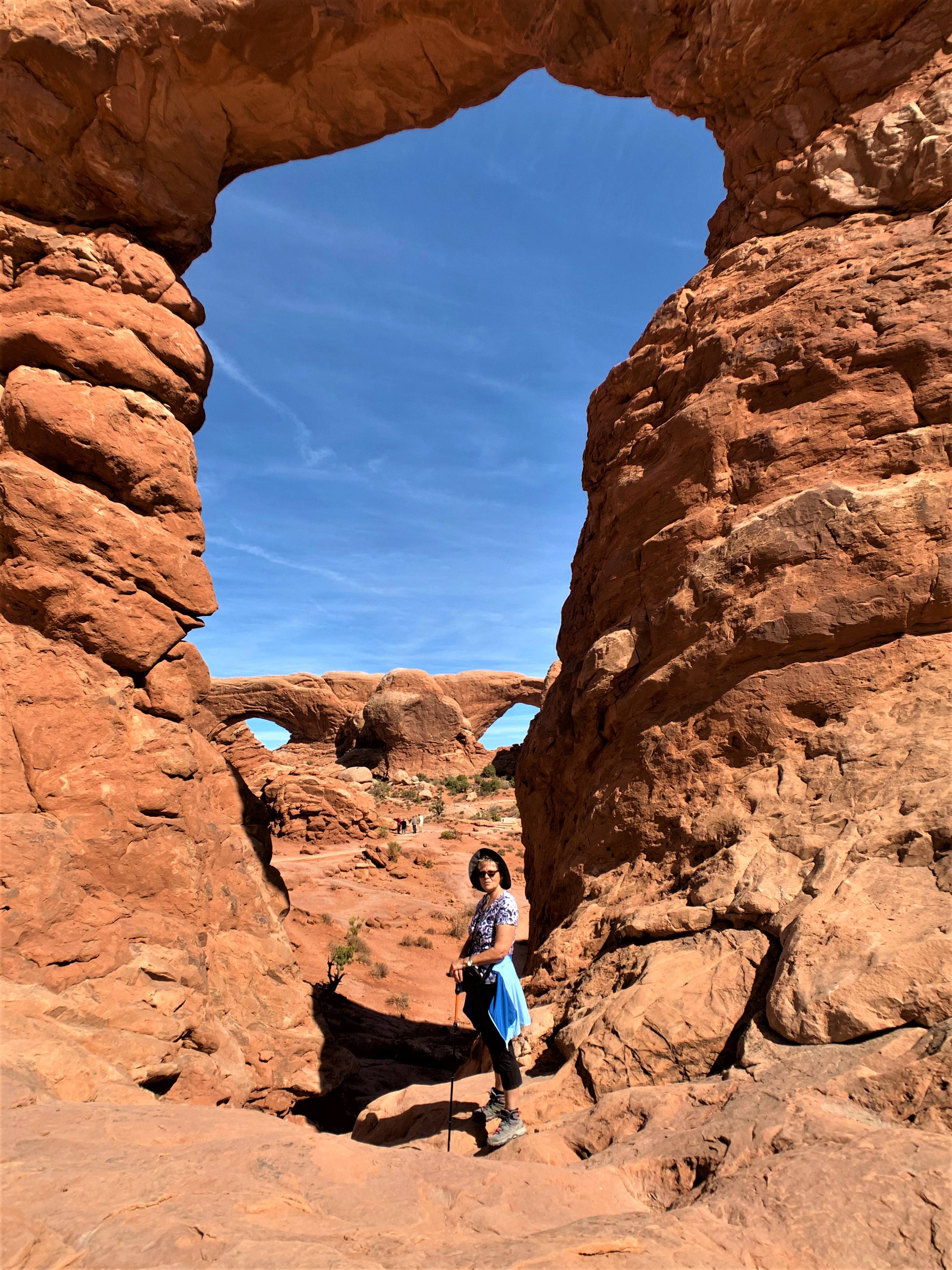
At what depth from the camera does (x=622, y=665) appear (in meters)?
5.43

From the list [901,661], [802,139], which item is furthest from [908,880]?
[802,139]

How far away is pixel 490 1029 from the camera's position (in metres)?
3.64

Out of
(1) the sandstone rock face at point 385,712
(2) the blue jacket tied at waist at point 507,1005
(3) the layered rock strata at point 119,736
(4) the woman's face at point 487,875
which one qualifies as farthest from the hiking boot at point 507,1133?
(1) the sandstone rock face at point 385,712

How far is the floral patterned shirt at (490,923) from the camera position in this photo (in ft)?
12.1

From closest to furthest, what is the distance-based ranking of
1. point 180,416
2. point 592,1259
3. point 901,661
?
point 592,1259 < point 901,661 < point 180,416

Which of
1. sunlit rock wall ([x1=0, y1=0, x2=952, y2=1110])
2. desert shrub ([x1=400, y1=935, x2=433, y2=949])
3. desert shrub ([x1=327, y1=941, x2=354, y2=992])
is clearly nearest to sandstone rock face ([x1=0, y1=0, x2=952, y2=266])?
sunlit rock wall ([x1=0, y1=0, x2=952, y2=1110])

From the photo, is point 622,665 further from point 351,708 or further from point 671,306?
point 351,708

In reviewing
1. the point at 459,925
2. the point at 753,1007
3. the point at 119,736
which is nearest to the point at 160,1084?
the point at 119,736

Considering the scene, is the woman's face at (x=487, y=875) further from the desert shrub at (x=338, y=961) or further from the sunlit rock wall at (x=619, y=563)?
the desert shrub at (x=338, y=961)

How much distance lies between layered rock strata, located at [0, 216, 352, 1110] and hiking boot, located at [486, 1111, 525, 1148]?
85.7 inches

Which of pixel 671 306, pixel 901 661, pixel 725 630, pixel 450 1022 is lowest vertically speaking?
pixel 450 1022

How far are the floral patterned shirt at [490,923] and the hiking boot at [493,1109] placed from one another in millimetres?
501

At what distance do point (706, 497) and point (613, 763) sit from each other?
2132 mm

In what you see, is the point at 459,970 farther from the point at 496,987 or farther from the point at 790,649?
the point at 790,649
